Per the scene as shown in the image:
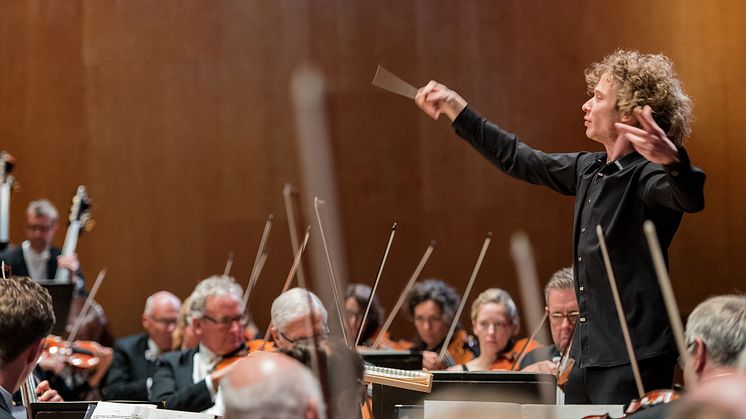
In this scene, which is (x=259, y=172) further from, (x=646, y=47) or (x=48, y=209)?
(x=646, y=47)

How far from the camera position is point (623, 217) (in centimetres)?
236

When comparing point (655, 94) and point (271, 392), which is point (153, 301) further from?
point (271, 392)

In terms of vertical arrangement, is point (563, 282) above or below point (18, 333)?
above

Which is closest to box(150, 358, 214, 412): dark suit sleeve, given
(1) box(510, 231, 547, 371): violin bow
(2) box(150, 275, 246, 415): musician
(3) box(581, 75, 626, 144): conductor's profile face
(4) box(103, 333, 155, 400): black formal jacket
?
(2) box(150, 275, 246, 415): musician

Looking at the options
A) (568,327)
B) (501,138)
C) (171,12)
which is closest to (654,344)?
(501,138)

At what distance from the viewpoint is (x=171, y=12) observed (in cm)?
619

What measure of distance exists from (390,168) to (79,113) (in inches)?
81.6

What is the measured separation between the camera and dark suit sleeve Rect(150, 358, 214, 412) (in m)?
3.39

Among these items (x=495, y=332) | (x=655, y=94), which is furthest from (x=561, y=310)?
(x=655, y=94)

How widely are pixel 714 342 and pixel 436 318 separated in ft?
9.92

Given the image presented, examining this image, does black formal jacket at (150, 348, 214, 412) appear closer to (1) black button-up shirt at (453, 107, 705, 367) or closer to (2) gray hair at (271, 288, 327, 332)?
(2) gray hair at (271, 288, 327, 332)

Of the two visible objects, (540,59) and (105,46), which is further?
(105,46)

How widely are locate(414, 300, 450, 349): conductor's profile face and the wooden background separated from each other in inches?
32.5

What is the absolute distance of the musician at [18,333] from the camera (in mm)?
2100
